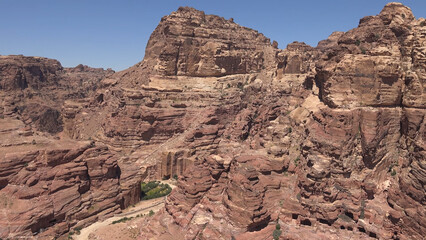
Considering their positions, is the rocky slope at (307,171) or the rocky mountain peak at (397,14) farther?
the rocky mountain peak at (397,14)

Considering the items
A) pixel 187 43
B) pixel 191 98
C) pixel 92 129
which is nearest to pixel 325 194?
pixel 191 98

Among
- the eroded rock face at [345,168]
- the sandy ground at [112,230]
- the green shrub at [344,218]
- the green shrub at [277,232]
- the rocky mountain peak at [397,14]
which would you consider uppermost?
the rocky mountain peak at [397,14]

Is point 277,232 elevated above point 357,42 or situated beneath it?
situated beneath

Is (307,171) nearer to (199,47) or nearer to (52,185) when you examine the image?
(52,185)

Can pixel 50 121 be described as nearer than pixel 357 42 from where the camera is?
No

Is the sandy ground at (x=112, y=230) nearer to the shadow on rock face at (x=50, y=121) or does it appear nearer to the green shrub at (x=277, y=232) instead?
the green shrub at (x=277, y=232)

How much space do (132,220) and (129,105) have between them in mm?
30302

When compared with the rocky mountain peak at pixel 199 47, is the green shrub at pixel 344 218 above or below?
below

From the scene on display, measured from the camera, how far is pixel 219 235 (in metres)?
24.5

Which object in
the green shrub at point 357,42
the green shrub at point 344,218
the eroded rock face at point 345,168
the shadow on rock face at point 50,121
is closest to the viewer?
the eroded rock face at point 345,168

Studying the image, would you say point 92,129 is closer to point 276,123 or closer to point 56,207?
point 56,207

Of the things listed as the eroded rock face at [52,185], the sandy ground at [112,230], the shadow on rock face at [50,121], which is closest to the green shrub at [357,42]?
the sandy ground at [112,230]

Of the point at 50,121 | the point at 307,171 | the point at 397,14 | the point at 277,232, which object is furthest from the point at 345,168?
the point at 50,121

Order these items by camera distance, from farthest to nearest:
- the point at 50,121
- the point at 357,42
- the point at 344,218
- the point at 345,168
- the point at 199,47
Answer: the point at 50,121, the point at 199,47, the point at 357,42, the point at 345,168, the point at 344,218
